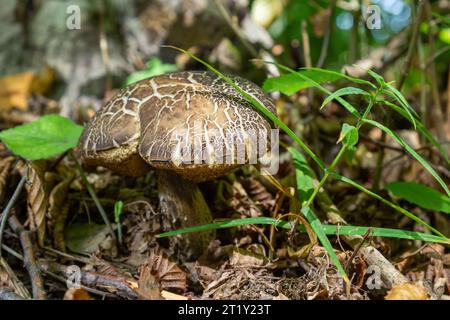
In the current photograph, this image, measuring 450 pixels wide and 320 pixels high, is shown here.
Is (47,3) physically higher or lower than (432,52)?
higher

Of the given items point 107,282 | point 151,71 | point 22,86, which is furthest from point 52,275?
point 22,86

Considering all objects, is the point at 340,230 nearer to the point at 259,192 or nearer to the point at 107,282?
the point at 259,192

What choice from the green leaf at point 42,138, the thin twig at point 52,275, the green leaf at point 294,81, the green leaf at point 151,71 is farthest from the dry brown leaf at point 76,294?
the green leaf at point 151,71

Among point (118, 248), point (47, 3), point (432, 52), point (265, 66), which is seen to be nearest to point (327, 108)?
point (265, 66)

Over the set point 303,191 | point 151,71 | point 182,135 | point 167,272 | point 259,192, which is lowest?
point 167,272

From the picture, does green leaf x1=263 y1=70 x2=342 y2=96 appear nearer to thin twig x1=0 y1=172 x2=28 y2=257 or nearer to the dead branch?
the dead branch
